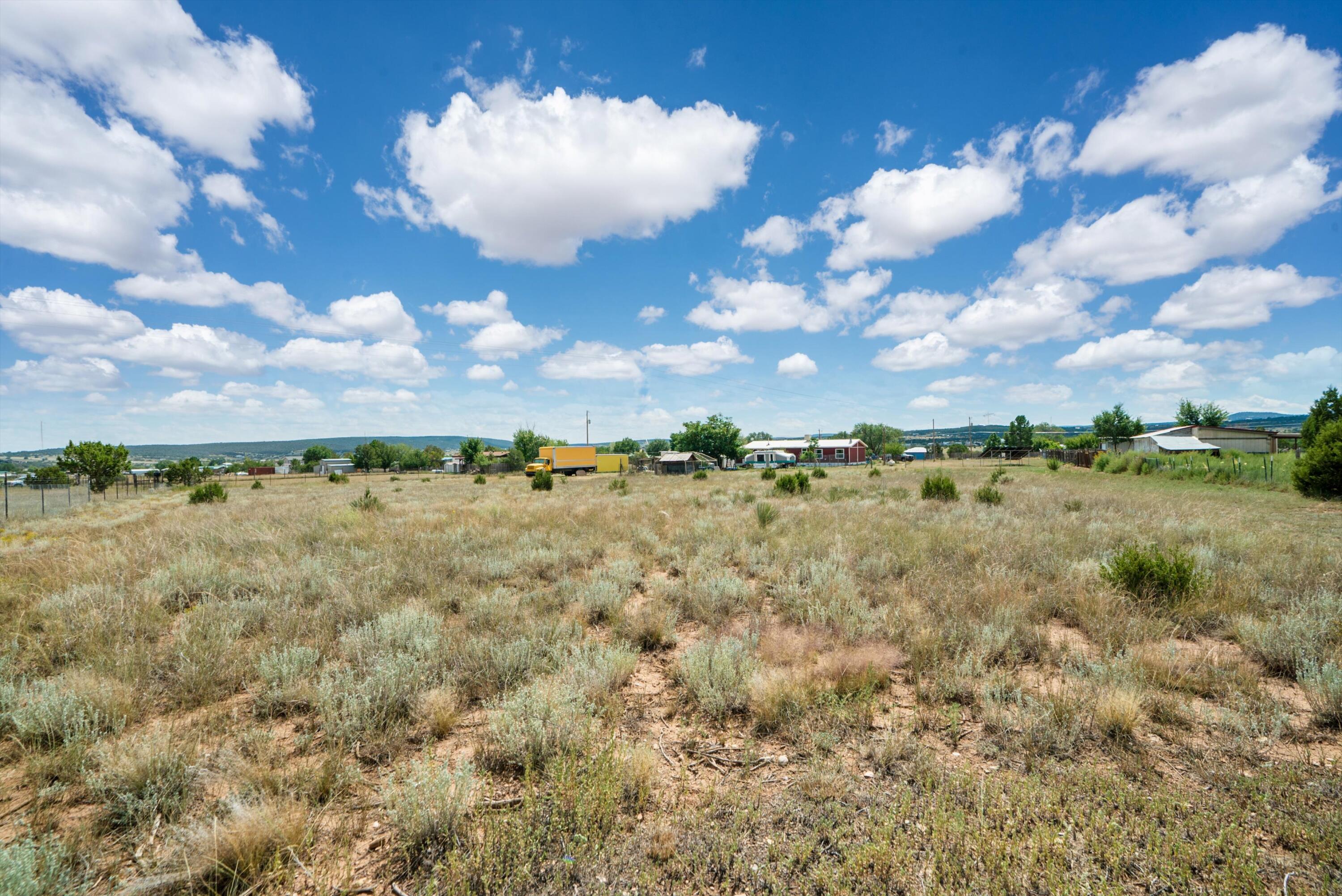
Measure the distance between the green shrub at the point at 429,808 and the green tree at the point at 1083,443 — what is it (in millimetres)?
88515

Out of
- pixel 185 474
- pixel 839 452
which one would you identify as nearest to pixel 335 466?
pixel 185 474

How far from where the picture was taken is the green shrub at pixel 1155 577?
610 centimetres

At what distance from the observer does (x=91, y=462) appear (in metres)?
33.2

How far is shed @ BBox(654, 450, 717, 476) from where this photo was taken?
221 ft

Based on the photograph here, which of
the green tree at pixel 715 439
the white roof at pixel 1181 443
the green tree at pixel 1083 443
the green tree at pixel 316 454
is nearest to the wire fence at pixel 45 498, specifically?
the green tree at pixel 715 439

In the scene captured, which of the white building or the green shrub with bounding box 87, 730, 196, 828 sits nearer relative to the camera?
the green shrub with bounding box 87, 730, 196, 828

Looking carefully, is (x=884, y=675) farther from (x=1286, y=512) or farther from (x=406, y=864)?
(x=1286, y=512)

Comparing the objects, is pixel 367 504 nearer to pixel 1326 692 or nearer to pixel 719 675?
pixel 719 675

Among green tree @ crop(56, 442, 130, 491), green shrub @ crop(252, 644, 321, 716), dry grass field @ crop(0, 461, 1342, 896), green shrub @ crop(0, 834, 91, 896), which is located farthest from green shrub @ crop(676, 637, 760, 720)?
green tree @ crop(56, 442, 130, 491)

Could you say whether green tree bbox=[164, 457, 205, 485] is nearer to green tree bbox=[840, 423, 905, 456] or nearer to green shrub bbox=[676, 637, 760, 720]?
green shrub bbox=[676, 637, 760, 720]

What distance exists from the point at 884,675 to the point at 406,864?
3.81 m

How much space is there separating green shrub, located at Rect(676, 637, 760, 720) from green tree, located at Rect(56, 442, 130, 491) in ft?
153

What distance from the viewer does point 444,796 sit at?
2.74 m

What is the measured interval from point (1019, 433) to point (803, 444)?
52065mm
